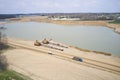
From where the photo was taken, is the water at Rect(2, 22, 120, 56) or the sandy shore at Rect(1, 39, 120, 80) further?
the water at Rect(2, 22, 120, 56)

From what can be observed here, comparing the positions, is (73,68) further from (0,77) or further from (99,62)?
(0,77)

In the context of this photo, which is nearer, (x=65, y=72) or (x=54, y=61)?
(x=65, y=72)

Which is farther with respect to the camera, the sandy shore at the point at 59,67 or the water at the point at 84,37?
the water at the point at 84,37

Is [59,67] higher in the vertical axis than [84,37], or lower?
lower

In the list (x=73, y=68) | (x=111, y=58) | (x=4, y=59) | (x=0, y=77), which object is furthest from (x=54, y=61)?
(x=0, y=77)

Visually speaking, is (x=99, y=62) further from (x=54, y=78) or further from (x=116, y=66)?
(x=54, y=78)

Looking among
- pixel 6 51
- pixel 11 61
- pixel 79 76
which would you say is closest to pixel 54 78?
pixel 79 76

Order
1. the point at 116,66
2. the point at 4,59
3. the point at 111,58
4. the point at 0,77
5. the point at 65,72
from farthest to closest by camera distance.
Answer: the point at 111,58
the point at 4,59
the point at 116,66
the point at 65,72
the point at 0,77

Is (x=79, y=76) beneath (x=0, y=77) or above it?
beneath

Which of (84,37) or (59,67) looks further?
(84,37)

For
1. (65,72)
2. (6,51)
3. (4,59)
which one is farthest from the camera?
(6,51)
